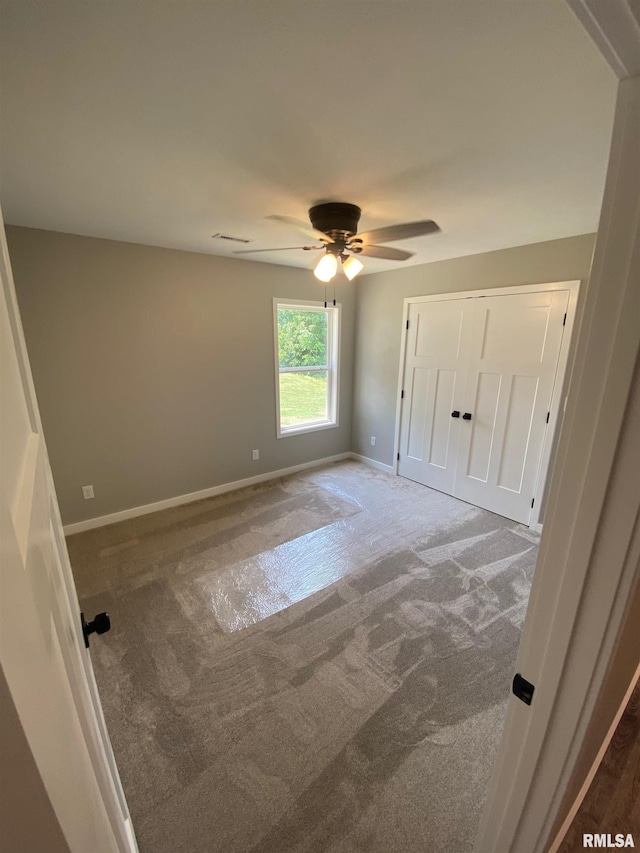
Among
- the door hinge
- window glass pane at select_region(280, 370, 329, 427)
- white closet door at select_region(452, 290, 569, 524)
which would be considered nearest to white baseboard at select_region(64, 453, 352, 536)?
window glass pane at select_region(280, 370, 329, 427)

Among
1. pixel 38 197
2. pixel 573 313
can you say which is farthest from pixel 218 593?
pixel 573 313

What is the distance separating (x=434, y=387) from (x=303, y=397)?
1.51m

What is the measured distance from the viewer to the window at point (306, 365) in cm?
382

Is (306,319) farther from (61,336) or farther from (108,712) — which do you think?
(108,712)

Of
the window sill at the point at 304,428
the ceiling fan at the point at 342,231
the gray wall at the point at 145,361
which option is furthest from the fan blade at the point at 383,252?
the window sill at the point at 304,428

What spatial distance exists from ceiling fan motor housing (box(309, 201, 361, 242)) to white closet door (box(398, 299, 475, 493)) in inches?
67.0

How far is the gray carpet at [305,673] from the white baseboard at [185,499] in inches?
3.9

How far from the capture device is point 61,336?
2.58m

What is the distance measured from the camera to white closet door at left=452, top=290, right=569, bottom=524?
276cm

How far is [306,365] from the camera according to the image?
161 inches

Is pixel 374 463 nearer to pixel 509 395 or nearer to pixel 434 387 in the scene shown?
pixel 434 387

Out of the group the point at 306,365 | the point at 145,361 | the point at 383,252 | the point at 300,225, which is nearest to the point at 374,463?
the point at 306,365

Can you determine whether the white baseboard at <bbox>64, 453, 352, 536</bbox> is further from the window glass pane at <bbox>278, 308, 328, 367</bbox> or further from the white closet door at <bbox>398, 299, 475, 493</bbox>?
the window glass pane at <bbox>278, 308, 328, 367</bbox>

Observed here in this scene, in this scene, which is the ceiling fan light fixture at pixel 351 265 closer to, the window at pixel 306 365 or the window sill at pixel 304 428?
the window at pixel 306 365
